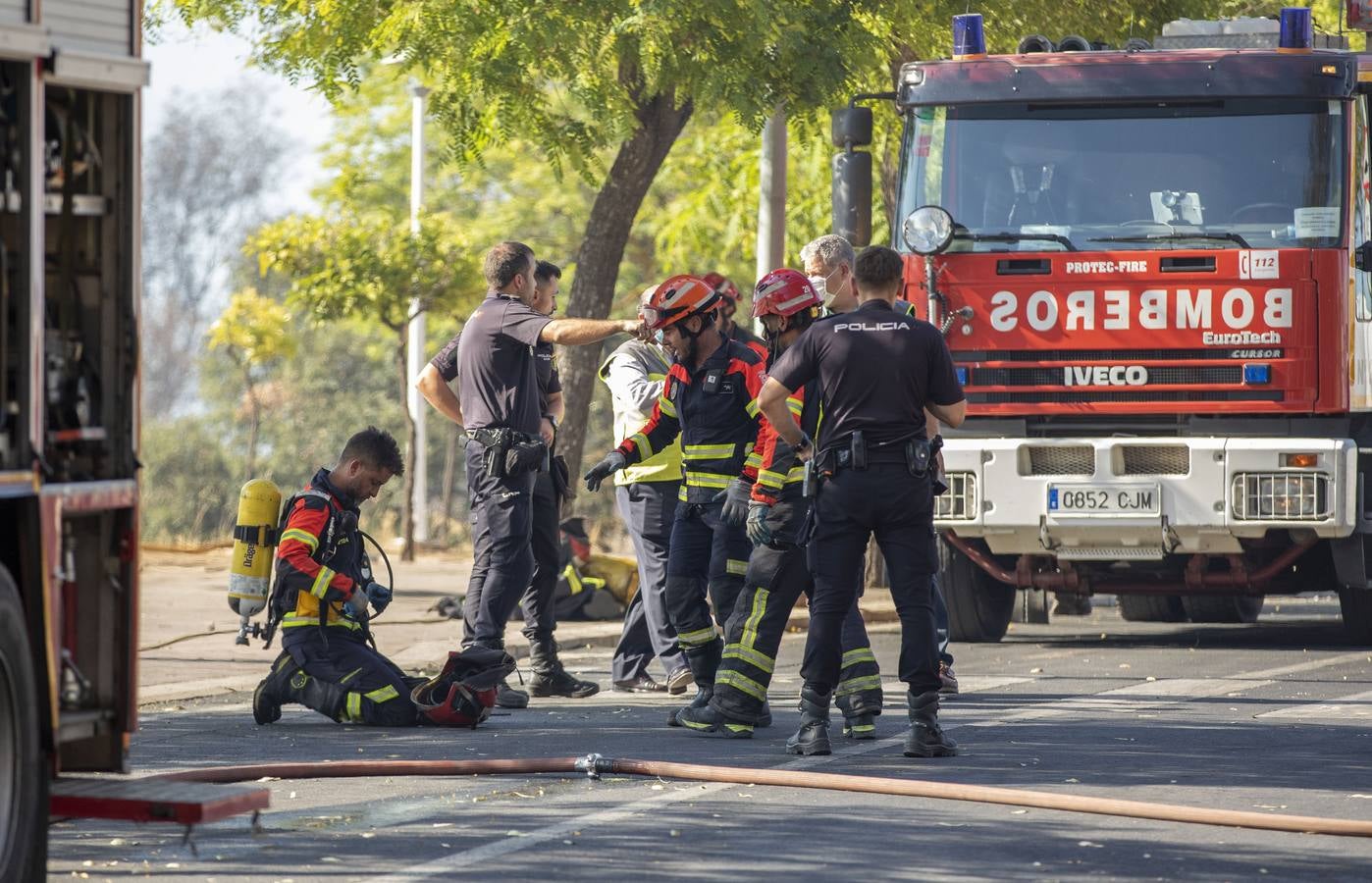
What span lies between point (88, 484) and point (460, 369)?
17.0 ft

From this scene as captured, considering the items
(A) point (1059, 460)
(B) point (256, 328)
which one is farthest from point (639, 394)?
(B) point (256, 328)

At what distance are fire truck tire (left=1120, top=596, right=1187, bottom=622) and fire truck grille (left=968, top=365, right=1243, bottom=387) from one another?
146 inches

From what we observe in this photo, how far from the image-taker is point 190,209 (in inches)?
3292

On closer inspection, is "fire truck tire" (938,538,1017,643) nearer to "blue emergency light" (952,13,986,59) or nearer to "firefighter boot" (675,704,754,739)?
"blue emergency light" (952,13,986,59)

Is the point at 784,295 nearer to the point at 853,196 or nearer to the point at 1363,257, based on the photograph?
the point at 853,196

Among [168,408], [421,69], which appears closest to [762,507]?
[421,69]

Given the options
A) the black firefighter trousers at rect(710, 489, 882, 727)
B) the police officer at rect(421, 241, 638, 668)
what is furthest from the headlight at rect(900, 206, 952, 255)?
the black firefighter trousers at rect(710, 489, 882, 727)

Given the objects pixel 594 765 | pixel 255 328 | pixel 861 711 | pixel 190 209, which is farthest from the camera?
pixel 190 209

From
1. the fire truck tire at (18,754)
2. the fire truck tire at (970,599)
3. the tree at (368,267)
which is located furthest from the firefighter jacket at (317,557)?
the tree at (368,267)

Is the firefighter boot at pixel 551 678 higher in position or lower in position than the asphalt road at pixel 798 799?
higher

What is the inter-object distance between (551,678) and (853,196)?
3.59 m

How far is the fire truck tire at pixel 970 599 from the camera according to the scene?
1352 cm

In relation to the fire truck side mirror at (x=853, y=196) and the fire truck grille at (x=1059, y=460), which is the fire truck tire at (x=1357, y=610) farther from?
the fire truck side mirror at (x=853, y=196)

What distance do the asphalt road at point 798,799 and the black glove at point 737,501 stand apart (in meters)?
0.90
